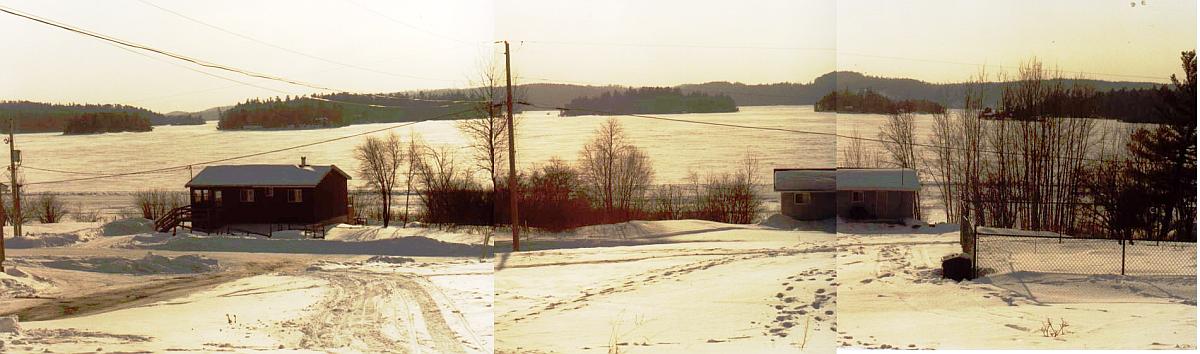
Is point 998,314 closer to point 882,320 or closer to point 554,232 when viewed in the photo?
point 882,320

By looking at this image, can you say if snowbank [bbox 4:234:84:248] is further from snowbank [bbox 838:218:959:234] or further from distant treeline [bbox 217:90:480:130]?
snowbank [bbox 838:218:959:234]

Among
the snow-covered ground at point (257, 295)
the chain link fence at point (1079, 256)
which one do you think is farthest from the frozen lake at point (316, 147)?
the chain link fence at point (1079, 256)

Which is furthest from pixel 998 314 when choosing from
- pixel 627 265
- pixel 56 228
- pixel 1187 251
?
pixel 56 228

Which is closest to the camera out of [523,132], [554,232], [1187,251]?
[1187,251]

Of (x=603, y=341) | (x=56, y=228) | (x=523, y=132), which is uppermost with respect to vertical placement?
(x=523, y=132)

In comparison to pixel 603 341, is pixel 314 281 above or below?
below

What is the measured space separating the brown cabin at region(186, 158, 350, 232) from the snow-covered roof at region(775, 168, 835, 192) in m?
8.59

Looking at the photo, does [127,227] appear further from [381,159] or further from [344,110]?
[344,110]

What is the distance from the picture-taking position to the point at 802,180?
54.2ft

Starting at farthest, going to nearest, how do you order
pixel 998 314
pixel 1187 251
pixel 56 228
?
pixel 56 228
pixel 1187 251
pixel 998 314

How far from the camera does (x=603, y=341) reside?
347cm

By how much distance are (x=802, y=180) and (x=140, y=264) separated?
11.3m

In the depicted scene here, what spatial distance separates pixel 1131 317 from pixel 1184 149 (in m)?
11.6

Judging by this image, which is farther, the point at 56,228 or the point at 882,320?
the point at 56,228
